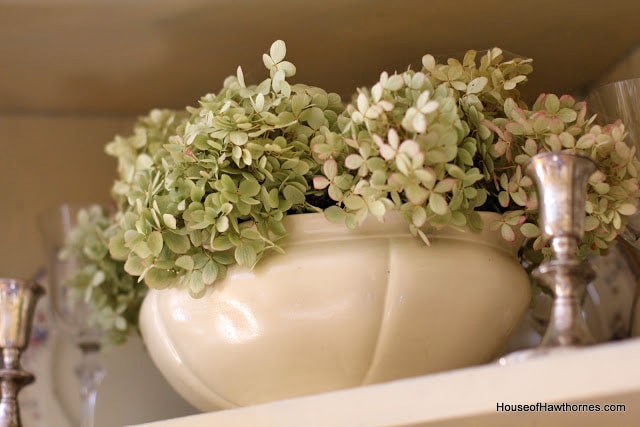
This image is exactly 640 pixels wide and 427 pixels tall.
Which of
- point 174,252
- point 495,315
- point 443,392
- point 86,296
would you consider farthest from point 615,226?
point 86,296

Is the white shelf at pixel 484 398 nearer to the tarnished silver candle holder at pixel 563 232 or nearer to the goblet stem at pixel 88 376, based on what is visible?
the tarnished silver candle holder at pixel 563 232

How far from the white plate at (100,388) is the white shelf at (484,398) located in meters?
0.37

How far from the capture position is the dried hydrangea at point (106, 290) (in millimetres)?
975

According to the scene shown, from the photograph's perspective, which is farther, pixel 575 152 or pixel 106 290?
pixel 106 290

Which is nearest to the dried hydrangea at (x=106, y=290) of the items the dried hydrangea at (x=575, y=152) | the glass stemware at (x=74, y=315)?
the glass stemware at (x=74, y=315)

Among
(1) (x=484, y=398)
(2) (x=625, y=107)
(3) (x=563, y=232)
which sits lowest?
(1) (x=484, y=398)

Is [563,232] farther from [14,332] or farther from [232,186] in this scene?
[14,332]

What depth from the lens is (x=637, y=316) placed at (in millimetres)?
905

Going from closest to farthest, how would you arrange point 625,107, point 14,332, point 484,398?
point 484,398, point 625,107, point 14,332

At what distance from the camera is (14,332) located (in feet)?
3.01

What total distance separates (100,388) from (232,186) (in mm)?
479

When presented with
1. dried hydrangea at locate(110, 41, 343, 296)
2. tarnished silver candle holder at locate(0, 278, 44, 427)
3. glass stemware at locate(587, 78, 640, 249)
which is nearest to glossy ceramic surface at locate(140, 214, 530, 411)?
dried hydrangea at locate(110, 41, 343, 296)

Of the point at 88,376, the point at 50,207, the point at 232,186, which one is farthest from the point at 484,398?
the point at 50,207

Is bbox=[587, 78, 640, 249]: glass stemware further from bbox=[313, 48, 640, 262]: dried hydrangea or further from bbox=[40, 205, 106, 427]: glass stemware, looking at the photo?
bbox=[40, 205, 106, 427]: glass stemware
